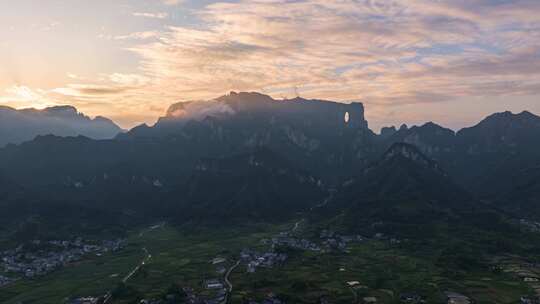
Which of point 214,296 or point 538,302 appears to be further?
point 214,296

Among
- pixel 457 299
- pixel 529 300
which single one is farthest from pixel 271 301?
pixel 529 300

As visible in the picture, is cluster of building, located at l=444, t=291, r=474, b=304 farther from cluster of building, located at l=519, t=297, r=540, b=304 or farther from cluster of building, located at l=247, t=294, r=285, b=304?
cluster of building, located at l=247, t=294, r=285, b=304

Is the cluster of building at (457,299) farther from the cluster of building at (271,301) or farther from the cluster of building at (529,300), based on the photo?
the cluster of building at (271,301)

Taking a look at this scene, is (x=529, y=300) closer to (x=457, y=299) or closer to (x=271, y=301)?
(x=457, y=299)

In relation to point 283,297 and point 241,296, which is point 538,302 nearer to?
point 283,297

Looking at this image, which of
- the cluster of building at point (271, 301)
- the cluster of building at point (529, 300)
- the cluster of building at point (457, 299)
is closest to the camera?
the cluster of building at point (271, 301)

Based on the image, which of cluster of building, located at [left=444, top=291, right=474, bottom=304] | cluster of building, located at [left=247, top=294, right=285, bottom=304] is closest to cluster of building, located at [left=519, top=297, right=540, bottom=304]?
cluster of building, located at [left=444, top=291, right=474, bottom=304]

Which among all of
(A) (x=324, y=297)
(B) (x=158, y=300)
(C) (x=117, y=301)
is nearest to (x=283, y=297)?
(A) (x=324, y=297)

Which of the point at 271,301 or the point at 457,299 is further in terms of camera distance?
the point at 457,299

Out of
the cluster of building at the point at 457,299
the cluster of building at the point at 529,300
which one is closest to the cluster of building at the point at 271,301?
the cluster of building at the point at 457,299

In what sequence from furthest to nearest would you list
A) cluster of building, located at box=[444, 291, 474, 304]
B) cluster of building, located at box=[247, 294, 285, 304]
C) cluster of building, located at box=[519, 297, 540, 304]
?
cluster of building, located at box=[444, 291, 474, 304], cluster of building, located at box=[519, 297, 540, 304], cluster of building, located at box=[247, 294, 285, 304]
